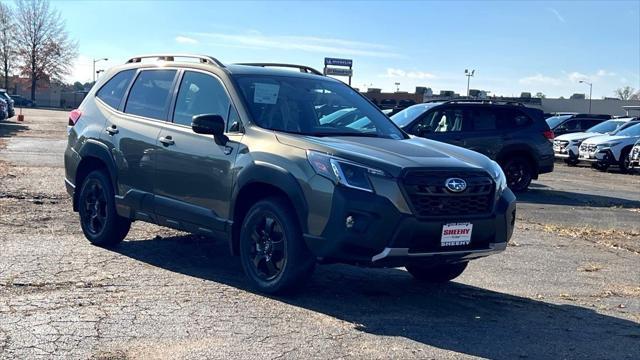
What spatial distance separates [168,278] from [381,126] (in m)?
2.43

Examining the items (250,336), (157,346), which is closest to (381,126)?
(250,336)

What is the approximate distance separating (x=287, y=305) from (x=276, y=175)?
1021 millimetres

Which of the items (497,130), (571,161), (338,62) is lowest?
(571,161)

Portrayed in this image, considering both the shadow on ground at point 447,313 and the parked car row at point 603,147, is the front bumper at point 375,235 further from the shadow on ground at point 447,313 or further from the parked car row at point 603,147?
the parked car row at point 603,147

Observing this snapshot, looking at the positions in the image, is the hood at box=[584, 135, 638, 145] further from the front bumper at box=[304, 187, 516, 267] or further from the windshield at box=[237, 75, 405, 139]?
the front bumper at box=[304, 187, 516, 267]

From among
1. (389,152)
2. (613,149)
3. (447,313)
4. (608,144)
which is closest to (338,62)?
(608,144)

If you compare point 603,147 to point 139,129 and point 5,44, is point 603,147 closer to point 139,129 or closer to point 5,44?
point 139,129

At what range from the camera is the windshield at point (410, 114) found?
50.7 feet

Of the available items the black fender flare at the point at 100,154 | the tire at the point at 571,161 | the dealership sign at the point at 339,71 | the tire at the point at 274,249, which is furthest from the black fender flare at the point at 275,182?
the dealership sign at the point at 339,71

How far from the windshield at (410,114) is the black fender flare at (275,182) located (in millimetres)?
9182

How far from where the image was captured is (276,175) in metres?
6.19

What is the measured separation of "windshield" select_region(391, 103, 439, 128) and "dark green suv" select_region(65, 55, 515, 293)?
7.61m

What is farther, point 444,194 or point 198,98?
point 198,98

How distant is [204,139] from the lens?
22.7 ft
